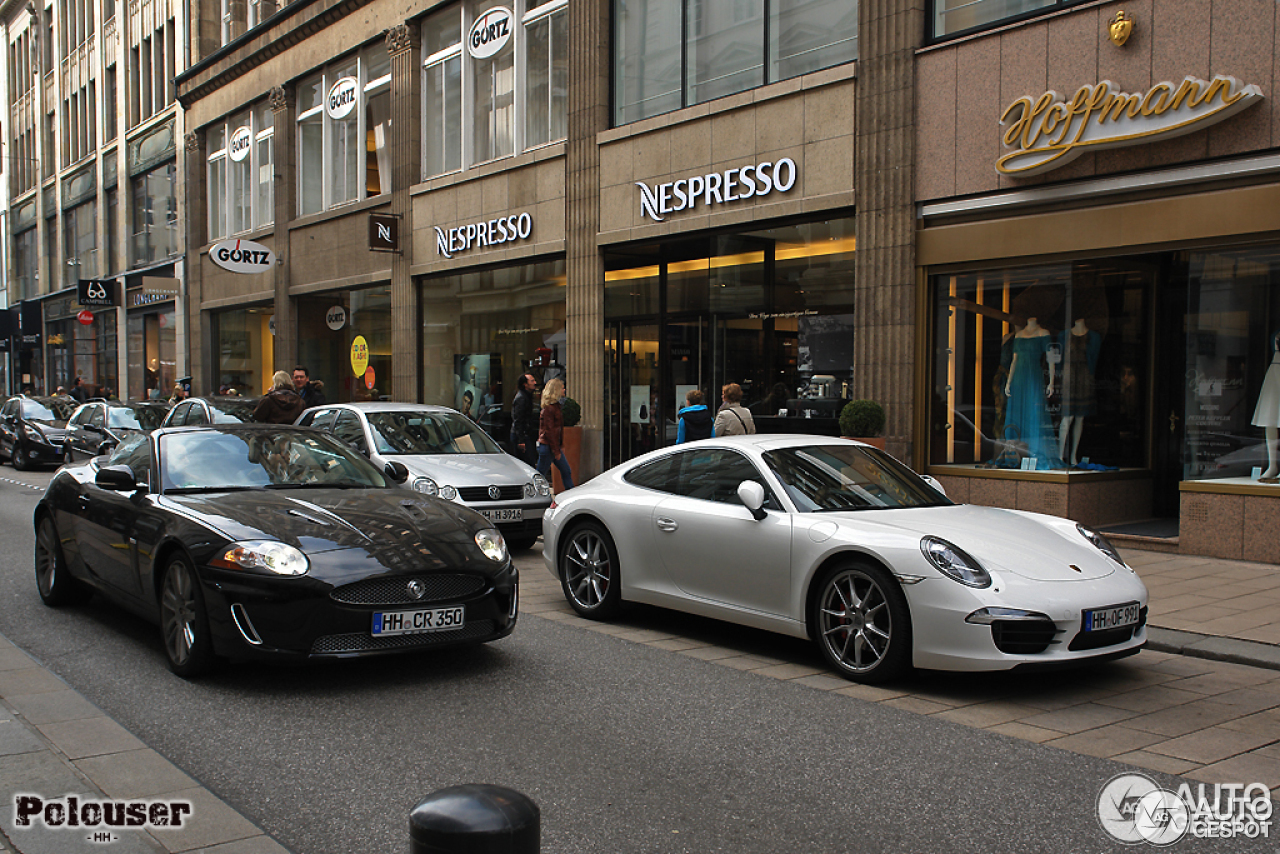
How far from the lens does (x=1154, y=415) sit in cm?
1219

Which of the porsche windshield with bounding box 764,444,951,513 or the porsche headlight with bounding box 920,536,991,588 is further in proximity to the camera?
the porsche windshield with bounding box 764,444,951,513

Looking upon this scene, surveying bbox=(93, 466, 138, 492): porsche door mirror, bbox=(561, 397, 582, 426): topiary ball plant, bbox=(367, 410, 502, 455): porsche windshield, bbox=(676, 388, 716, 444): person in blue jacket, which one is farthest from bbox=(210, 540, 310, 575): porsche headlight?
bbox=(561, 397, 582, 426): topiary ball plant

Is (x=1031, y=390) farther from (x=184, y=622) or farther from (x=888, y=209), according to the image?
(x=184, y=622)

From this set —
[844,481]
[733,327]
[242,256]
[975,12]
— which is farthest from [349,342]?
[844,481]

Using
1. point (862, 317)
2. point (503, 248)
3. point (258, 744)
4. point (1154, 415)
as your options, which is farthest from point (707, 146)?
point (258, 744)

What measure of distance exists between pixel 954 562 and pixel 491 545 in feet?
8.57

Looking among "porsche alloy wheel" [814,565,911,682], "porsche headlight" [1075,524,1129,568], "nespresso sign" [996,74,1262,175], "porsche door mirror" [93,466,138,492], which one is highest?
"nespresso sign" [996,74,1262,175]

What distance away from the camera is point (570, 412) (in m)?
16.5

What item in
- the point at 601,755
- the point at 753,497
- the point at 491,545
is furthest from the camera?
the point at 753,497

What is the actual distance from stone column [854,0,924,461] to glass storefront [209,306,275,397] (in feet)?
63.3

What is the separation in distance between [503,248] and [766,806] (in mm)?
16502

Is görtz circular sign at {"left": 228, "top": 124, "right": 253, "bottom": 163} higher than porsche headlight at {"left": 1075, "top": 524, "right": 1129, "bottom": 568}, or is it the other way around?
görtz circular sign at {"left": 228, "top": 124, "right": 253, "bottom": 163}

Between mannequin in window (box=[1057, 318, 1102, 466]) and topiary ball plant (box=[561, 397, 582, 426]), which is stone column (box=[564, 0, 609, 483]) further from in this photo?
mannequin in window (box=[1057, 318, 1102, 466])

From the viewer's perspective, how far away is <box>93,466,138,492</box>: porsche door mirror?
21.3ft
